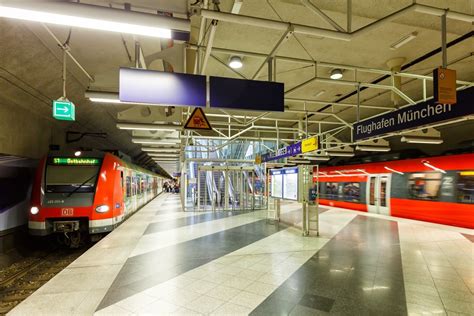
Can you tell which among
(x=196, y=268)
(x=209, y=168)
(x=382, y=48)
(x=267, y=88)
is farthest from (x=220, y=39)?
(x=209, y=168)

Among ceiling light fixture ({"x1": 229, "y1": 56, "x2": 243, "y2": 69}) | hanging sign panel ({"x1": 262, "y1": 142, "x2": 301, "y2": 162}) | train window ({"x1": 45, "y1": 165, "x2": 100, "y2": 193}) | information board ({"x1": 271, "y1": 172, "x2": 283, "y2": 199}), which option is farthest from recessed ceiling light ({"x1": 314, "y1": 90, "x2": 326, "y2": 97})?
train window ({"x1": 45, "y1": 165, "x2": 100, "y2": 193})

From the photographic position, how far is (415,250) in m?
5.55

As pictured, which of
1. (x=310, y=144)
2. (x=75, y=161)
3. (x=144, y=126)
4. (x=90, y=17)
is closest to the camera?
(x=90, y=17)

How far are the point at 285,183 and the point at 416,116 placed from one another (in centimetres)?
479

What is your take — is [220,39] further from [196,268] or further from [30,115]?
[30,115]

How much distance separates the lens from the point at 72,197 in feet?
19.8

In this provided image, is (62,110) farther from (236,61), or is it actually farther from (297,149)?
(297,149)

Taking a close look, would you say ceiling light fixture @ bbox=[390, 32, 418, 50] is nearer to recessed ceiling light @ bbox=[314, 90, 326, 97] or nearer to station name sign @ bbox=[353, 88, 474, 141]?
station name sign @ bbox=[353, 88, 474, 141]

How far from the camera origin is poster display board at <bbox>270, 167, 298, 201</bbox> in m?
7.70

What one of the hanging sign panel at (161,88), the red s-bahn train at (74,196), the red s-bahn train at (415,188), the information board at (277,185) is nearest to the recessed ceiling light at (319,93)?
the information board at (277,185)

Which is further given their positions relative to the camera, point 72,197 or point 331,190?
point 331,190

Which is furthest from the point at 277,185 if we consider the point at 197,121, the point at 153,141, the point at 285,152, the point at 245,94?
the point at 245,94

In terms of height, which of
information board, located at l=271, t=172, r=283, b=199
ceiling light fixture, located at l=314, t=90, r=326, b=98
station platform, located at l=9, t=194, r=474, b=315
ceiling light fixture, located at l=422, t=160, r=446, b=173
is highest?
ceiling light fixture, located at l=314, t=90, r=326, b=98

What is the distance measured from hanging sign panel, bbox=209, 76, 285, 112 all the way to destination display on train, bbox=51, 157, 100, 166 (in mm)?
4557
